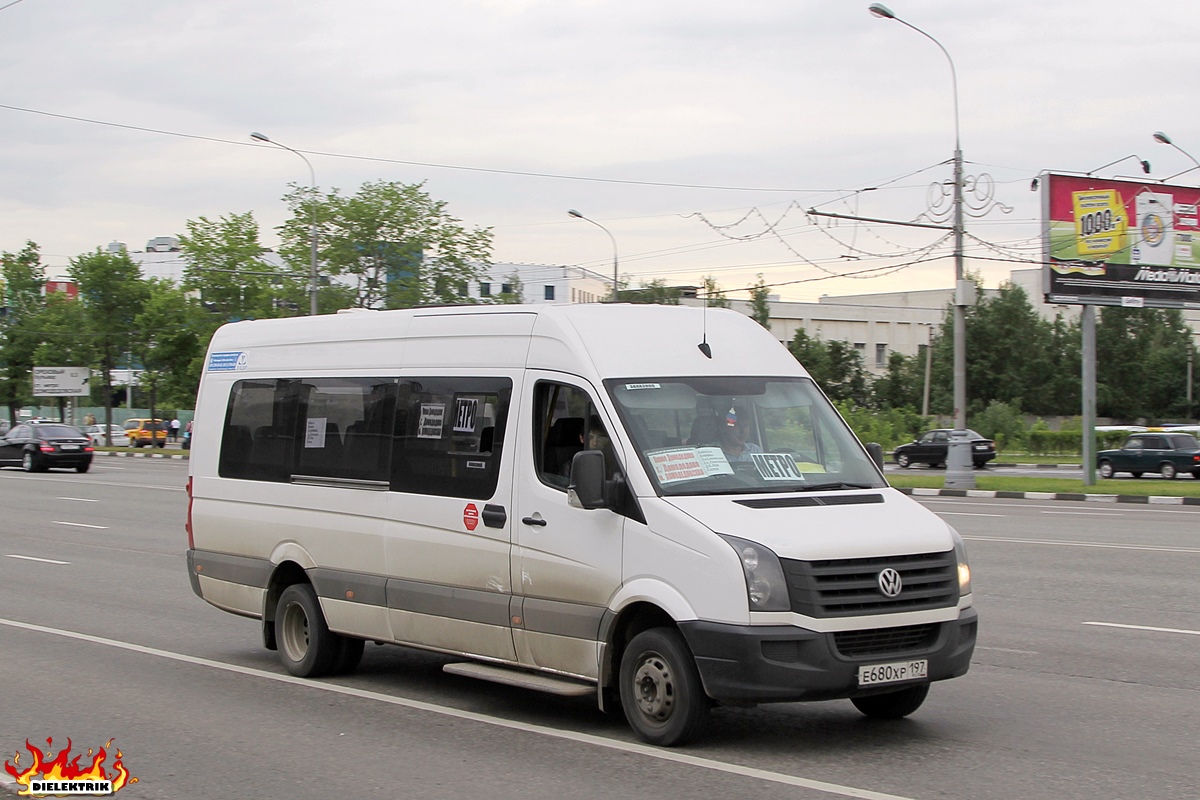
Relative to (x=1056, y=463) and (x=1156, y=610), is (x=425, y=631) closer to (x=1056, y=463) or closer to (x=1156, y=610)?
(x=1156, y=610)

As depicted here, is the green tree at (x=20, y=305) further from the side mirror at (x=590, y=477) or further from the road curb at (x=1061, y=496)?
the side mirror at (x=590, y=477)

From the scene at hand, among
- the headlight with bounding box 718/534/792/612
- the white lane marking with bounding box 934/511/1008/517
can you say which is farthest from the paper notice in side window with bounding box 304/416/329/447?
the white lane marking with bounding box 934/511/1008/517

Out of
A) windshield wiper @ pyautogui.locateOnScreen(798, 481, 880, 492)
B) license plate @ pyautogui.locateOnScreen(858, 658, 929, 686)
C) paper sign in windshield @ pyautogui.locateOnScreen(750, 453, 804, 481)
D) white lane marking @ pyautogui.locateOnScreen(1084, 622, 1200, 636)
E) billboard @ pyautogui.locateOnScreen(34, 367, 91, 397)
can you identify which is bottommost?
white lane marking @ pyautogui.locateOnScreen(1084, 622, 1200, 636)

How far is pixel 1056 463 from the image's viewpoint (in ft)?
170

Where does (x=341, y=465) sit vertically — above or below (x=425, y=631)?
above

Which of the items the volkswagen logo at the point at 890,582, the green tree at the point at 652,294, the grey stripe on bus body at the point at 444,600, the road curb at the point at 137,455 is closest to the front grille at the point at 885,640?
the volkswagen logo at the point at 890,582

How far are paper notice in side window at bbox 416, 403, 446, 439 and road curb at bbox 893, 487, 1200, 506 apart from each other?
74.0 ft

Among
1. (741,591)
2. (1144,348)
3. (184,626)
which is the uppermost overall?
(1144,348)

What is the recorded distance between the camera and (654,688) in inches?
256

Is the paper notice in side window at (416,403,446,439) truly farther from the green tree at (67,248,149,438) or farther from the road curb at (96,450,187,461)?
the green tree at (67,248,149,438)

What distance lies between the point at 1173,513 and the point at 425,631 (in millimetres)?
20411

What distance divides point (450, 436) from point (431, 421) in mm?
234

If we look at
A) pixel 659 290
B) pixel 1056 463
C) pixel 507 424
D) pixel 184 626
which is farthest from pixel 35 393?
pixel 507 424

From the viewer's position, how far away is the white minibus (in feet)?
20.3
